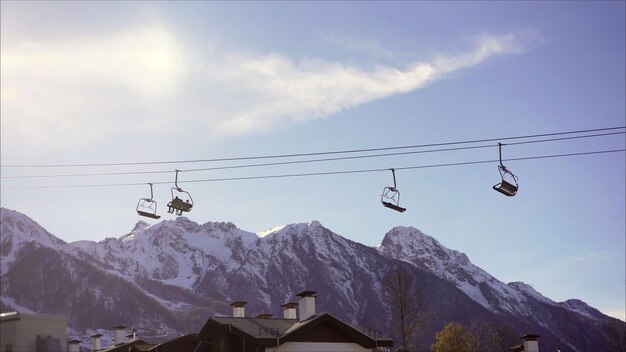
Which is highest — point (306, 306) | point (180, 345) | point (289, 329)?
point (306, 306)

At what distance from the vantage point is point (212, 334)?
2135 inches

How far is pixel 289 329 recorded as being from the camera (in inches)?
1996

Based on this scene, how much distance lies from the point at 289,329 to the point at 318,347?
2.14 metres

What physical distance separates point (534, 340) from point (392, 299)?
83.7ft

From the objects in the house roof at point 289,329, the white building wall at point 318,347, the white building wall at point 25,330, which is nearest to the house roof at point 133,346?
the house roof at point 289,329

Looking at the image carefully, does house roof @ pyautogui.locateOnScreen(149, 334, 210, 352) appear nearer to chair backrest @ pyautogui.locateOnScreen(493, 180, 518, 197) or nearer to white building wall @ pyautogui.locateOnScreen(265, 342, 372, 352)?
white building wall @ pyautogui.locateOnScreen(265, 342, 372, 352)

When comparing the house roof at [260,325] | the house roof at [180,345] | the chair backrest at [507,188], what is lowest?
the house roof at [180,345]

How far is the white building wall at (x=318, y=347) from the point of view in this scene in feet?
161

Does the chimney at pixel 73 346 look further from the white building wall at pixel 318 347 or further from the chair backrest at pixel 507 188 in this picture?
the chair backrest at pixel 507 188

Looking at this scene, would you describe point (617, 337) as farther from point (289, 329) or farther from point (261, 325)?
point (261, 325)

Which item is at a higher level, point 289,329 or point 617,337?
point 289,329

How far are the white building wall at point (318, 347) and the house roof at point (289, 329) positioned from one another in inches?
14.6

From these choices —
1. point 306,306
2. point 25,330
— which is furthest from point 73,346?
point 25,330

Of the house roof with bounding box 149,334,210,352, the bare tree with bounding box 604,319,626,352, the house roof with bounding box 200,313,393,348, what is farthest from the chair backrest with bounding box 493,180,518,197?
the bare tree with bounding box 604,319,626,352
